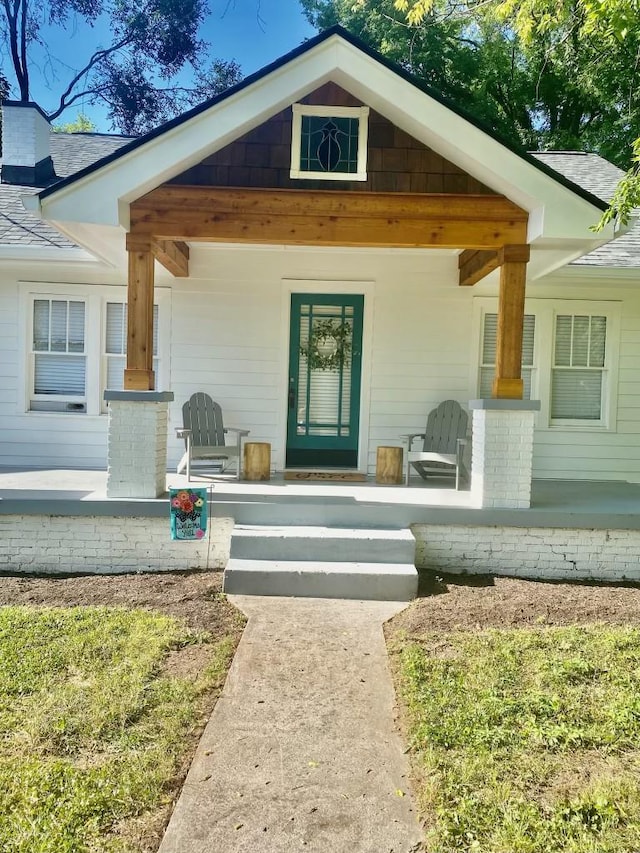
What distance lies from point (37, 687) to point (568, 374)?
642 cm

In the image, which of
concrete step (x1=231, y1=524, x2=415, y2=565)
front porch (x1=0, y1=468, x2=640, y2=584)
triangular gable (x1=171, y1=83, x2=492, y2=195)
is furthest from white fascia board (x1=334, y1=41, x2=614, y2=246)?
concrete step (x1=231, y1=524, x2=415, y2=565)

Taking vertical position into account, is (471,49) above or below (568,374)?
above

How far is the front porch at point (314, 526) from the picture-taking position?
5.32 meters

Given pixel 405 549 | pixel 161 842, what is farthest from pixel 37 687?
pixel 405 549

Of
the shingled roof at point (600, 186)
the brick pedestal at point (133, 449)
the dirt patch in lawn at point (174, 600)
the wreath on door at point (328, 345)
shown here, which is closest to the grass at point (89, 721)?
the dirt patch in lawn at point (174, 600)

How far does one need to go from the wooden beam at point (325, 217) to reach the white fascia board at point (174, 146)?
9.6 inches

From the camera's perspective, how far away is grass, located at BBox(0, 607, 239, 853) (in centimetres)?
222

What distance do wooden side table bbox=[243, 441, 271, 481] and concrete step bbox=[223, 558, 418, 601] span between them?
1718 millimetres

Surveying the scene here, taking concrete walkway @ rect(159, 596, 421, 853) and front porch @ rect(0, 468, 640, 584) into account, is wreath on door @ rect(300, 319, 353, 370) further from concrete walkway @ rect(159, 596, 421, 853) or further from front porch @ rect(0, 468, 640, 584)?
concrete walkway @ rect(159, 596, 421, 853)

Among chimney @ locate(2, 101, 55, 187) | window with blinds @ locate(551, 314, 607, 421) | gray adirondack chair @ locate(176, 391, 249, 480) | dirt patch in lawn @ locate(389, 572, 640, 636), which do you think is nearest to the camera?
dirt patch in lawn @ locate(389, 572, 640, 636)

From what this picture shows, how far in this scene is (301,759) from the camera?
2678mm

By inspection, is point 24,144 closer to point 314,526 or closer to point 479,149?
point 479,149

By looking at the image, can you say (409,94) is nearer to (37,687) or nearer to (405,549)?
(405,549)

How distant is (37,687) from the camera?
3.14m
